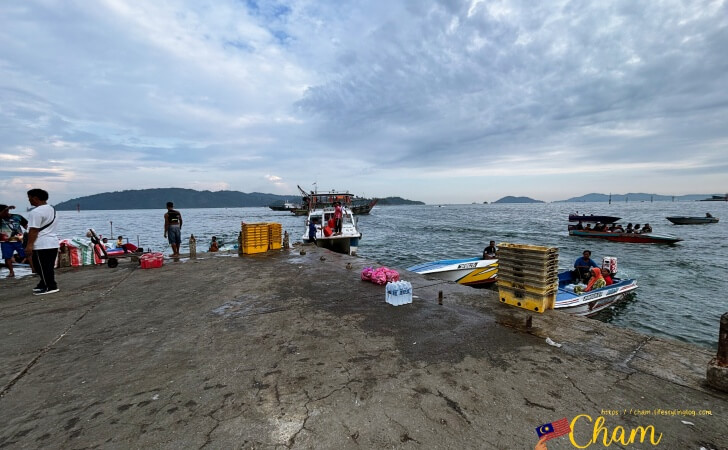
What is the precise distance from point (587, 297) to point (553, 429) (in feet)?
24.9

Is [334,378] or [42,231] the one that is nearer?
[334,378]

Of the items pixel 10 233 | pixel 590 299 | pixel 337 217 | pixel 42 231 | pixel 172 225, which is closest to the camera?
pixel 42 231

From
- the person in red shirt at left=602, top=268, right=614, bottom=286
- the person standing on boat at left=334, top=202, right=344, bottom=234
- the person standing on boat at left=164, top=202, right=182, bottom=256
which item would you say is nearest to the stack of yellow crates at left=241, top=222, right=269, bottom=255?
the person standing on boat at left=164, top=202, right=182, bottom=256

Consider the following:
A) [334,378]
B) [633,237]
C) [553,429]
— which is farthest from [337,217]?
[633,237]

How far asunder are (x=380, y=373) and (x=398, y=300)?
245cm

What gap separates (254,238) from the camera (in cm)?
1209

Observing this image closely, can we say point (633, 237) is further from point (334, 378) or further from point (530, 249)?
point (334, 378)

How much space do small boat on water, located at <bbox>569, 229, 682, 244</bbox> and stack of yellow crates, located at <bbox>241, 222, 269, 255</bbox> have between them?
30.3m

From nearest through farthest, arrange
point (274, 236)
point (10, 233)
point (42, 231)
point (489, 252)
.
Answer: point (42, 231)
point (10, 233)
point (274, 236)
point (489, 252)

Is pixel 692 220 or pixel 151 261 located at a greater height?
pixel 151 261

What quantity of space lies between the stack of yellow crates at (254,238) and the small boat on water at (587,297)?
10.4m

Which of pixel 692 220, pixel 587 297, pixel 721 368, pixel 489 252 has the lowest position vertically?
pixel 587 297

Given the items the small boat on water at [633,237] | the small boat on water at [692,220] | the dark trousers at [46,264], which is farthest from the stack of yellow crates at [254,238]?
the small boat on water at [692,220]

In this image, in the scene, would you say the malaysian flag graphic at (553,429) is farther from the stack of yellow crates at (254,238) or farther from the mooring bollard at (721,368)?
the stack of yellow crates at (254,238)
